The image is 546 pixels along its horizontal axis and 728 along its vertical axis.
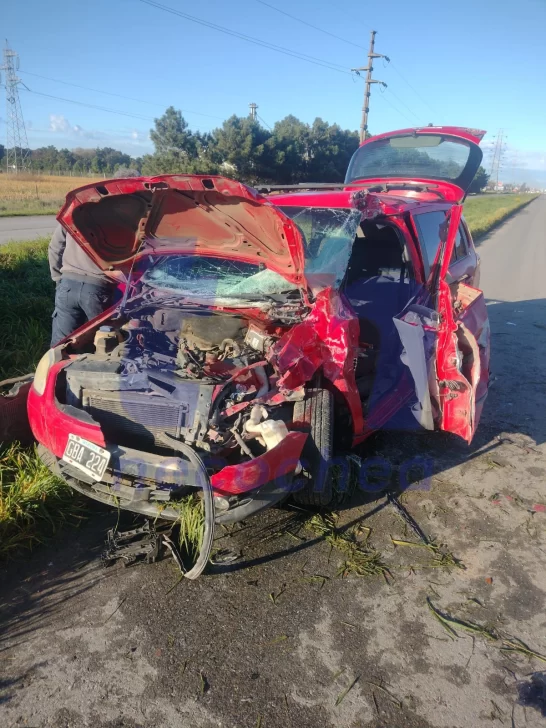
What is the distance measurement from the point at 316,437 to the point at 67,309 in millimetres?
2810

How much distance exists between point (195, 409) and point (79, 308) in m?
2.39

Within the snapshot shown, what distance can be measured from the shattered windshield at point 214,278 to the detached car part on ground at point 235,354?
0.04ft

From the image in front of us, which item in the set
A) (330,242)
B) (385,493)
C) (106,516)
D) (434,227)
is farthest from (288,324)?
(434,227)

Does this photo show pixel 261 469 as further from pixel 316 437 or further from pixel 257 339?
pixel 257 339

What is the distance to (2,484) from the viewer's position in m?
3.30

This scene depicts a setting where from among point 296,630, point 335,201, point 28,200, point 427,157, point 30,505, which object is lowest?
point 296,630

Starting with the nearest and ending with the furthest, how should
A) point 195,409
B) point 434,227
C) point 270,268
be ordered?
point 195,409
point 270,268
point 434,227

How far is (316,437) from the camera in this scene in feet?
10.2

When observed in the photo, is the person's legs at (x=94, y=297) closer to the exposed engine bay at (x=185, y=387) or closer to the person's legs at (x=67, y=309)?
the person's legs at (x=67, y=309)

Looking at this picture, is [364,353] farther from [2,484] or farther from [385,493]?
[2,484]

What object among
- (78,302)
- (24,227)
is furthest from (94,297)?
(24,227)

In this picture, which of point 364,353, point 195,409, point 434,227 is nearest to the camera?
point 195,409

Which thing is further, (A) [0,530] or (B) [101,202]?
(B) [101,202]

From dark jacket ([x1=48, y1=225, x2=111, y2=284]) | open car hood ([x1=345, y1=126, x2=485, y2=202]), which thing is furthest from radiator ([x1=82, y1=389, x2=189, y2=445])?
open car hood ([x1=345, y1=126, x2=485, y2=202])
